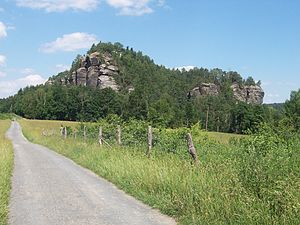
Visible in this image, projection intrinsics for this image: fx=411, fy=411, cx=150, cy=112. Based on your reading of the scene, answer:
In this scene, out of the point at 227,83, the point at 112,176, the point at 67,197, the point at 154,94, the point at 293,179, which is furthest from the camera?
the point at 227,83

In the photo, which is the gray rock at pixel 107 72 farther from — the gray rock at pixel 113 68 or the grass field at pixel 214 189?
the grass field at pixel 214 189

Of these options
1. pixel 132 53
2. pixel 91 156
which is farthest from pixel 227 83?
pixel 91 156

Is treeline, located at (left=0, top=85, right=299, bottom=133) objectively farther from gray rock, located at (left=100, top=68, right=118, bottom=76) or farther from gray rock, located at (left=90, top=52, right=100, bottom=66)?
gray rock, located at (left=90, top=52, right=100, bottom=66)

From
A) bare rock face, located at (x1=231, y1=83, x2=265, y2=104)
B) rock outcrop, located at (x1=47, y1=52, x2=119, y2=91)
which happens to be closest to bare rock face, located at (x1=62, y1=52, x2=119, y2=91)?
rock outcrop, located at (x1=47, y1=52, x2=119, y2=91)

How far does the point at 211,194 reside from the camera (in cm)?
798

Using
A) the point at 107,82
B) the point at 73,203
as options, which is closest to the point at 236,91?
the point at 107,82

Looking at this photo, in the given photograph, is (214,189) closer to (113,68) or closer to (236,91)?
(113,68)

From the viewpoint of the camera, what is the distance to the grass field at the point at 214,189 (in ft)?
21.7

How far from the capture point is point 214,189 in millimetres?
8148

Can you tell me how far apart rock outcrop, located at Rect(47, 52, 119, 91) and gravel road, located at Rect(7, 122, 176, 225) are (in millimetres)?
158561

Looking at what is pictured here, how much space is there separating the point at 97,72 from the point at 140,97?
2284 inches

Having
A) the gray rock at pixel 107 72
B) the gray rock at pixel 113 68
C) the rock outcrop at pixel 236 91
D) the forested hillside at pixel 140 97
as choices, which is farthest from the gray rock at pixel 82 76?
the rock outcrop at pixel 236 91

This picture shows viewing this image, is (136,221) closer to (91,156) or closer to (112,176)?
(112,176)

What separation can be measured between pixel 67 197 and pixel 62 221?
261cm
